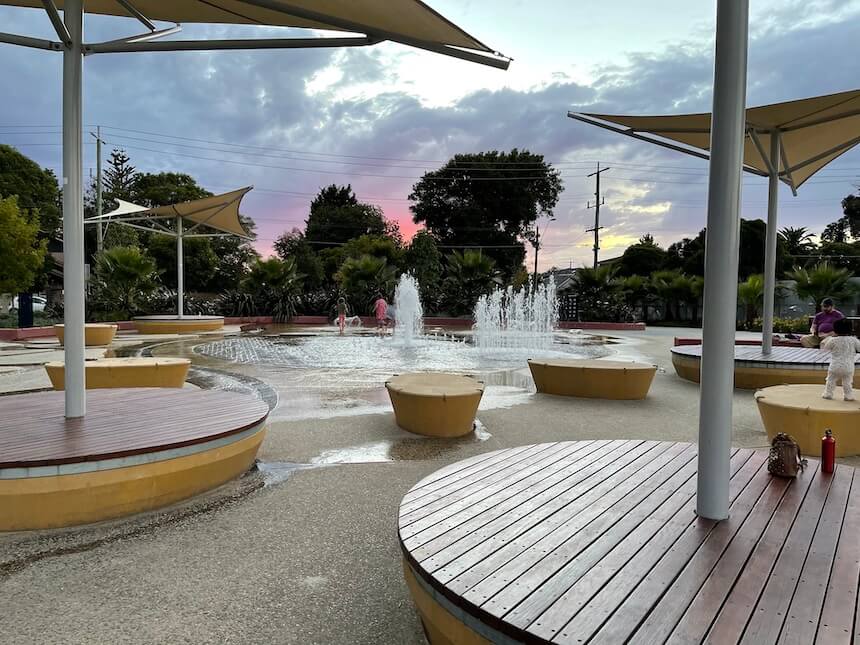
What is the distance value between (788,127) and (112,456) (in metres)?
9.36

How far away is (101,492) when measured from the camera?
139 inches

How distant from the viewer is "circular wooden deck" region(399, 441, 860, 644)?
176 cm

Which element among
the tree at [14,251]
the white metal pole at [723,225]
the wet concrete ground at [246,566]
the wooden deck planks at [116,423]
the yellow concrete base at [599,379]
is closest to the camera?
the white metal pole at [723,225]

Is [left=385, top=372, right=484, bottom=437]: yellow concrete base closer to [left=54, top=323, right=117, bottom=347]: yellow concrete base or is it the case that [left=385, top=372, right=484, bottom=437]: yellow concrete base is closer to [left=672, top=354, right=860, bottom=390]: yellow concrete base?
[left=672, top=354, right=860, bottom=390]: yellow concrete base

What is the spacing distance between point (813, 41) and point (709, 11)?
409cm

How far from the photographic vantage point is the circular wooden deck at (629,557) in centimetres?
176

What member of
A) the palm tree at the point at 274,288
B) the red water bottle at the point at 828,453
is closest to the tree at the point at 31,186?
the palm tree at the point at 274,288

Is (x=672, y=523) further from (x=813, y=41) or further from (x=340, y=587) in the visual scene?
(x=813, y=41)

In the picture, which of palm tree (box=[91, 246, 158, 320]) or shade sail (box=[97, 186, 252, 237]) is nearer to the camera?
shade sail (box=[97, 186, 252, 237])

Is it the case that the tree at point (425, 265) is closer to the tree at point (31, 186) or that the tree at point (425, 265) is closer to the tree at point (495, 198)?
the tree at point (495, 198)

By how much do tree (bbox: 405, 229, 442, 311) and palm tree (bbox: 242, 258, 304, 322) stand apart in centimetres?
573

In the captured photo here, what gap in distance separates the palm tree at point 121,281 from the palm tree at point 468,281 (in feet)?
40.4

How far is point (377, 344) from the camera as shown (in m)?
15.2

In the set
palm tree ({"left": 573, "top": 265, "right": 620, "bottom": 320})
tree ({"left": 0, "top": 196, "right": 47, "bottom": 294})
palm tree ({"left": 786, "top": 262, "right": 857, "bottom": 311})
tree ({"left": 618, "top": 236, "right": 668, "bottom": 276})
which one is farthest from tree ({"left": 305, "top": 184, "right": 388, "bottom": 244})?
palm tree ({"left": 786, "top": 262, "right": 857, "bottom": 311})
